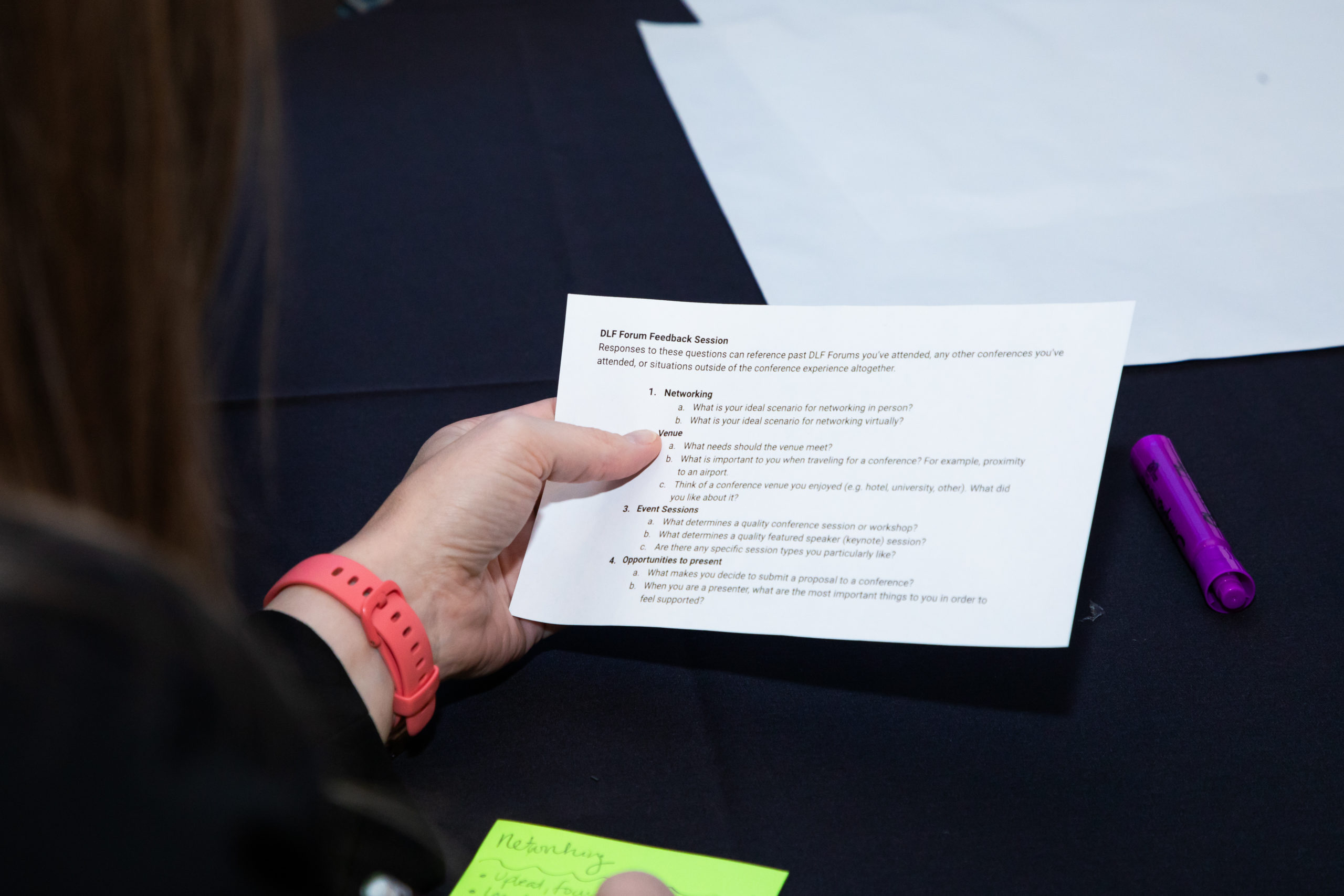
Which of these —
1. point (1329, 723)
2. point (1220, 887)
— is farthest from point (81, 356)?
point (1329, 723)

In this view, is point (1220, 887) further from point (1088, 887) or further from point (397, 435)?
point (397, 435)

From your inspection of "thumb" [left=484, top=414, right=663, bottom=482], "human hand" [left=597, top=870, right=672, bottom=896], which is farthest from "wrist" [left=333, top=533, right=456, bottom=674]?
"human hand" [left=597, top=870, right=672, bottom=896]

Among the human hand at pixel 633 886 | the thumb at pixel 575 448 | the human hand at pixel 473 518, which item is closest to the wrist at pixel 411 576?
the human hand at pixel 473 518

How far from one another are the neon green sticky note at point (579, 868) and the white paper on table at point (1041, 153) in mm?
585

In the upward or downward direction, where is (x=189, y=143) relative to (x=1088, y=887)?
upward

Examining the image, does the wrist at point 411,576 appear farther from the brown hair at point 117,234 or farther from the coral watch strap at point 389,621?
the brown hair at point 117,234

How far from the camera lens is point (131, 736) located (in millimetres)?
309

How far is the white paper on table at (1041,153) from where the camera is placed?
0.98 metres

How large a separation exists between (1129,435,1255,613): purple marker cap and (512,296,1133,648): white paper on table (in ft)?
0.48

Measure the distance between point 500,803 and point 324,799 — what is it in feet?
0.74

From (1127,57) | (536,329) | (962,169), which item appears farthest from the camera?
(1127,57)

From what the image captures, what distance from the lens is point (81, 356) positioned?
341mm

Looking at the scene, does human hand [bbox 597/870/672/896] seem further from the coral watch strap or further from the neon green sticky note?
the coral watch strap

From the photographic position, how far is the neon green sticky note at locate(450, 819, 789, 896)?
543 millimetres
